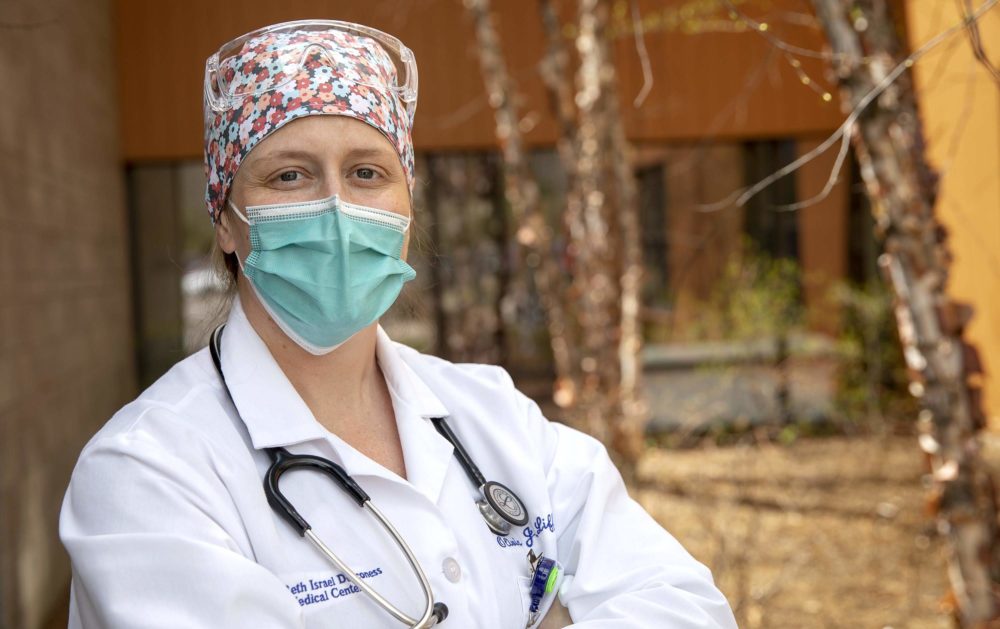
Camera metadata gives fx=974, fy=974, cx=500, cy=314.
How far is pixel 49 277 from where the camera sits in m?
5.75

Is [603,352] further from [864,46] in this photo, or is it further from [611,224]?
[864,46]

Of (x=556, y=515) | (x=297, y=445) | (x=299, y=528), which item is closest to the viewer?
(x=299, y=528)

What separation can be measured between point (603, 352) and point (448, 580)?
16.2 feet

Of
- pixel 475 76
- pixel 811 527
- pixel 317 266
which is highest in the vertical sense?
pixel 475 76

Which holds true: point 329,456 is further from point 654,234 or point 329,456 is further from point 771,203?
point 771,203

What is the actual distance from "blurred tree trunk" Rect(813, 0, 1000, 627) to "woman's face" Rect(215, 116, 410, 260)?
5.82 ft

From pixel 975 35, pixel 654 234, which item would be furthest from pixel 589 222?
pixel 975 35

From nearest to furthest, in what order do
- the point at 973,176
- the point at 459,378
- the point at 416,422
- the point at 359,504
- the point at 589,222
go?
the point at 359,504 < the point at 416,422 < the point at 459,378 < the point at 589,222 < the point at 973,176

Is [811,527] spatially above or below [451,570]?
below

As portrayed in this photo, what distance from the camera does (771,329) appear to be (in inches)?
363

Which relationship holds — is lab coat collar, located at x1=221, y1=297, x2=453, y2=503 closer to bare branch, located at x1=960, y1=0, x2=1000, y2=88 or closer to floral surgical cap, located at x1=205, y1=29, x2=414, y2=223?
floral surgical cap, located at x1=205, y1=29, x2=414, y2=223

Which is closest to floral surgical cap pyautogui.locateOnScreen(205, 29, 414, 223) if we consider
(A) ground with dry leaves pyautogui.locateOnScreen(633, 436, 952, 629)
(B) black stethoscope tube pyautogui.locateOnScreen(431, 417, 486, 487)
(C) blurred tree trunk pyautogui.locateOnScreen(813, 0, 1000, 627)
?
(B) black stethoscope tube pyautogui.locateOnScreen(431, 417, 486, 487)

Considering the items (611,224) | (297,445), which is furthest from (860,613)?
(297,445)

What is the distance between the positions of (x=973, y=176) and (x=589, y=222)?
332cm
